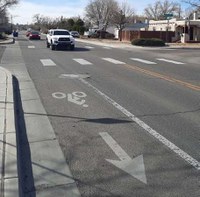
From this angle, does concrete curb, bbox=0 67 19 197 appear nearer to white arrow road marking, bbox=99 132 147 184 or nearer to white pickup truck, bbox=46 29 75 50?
white arrow road marking, bbox=99 132 147 184

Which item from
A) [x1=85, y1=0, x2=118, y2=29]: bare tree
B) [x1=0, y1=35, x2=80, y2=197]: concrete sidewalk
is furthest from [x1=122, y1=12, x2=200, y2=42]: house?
[x1=0, y1=35, x2=80, y2=197]: concrete sidewalk

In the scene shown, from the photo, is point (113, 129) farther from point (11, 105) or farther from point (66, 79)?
point (66, 79)

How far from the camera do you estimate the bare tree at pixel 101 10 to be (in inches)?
4102

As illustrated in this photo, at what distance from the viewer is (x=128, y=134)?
7066mm

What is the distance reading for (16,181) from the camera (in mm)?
4660

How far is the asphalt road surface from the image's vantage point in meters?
4.93

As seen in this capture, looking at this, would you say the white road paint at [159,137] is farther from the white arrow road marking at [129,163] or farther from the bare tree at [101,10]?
the bare tree at [101,10]

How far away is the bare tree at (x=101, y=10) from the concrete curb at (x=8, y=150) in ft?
313

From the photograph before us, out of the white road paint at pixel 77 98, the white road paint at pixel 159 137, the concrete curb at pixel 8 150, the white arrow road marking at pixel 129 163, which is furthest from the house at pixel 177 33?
the white arrow road marking at pixel 129 163

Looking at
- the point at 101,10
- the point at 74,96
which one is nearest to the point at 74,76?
the point at 74,96

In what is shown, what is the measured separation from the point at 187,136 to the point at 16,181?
341 cm

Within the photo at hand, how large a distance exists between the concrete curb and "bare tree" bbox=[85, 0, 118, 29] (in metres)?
95.3

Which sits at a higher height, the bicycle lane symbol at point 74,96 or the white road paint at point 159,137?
the bicycle lane symbol at point 74,96

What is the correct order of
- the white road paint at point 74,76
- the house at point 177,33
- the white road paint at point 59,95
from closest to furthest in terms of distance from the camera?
the white road paint at point 59,95, the white road paint at point 74,76, the house at point 177,33
